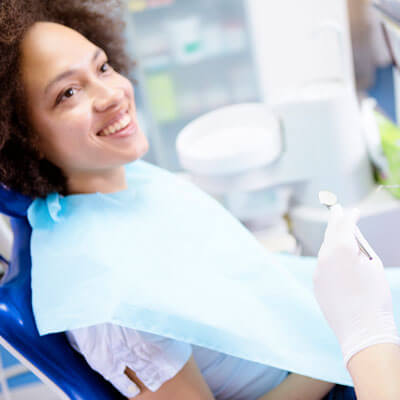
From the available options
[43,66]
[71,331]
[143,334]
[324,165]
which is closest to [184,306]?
[143,334]

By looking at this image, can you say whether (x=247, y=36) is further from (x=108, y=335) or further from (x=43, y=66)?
(x=108, y=335)

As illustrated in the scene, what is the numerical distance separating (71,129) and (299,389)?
0.65 metres

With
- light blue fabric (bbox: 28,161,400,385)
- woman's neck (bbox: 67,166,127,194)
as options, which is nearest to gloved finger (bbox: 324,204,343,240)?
light blue fabric (bbox: 28,161,400,385)

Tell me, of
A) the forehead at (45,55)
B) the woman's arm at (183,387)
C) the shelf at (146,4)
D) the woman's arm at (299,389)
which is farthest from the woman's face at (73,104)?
the shelf at (146,4)

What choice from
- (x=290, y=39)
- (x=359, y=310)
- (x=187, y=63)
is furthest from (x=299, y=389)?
(x=290, y=39)

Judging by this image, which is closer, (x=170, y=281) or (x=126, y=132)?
(x=170, y=281)

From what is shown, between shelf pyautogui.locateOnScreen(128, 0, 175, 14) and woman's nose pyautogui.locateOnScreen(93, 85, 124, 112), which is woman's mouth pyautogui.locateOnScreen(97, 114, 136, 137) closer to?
woman's nose pyautogui.locateOnScreen(93, 85, 124, 112)

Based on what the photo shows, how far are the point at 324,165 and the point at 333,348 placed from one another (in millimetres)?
934

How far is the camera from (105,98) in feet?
3.03

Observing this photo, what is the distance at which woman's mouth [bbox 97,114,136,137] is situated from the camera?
0.94m

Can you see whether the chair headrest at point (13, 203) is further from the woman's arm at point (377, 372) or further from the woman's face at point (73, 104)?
the woman's arm at point (377, 372)

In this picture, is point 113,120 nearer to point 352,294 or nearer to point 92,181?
point 92,181

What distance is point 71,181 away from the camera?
1.00m

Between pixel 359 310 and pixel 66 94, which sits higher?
pixel 66 94
